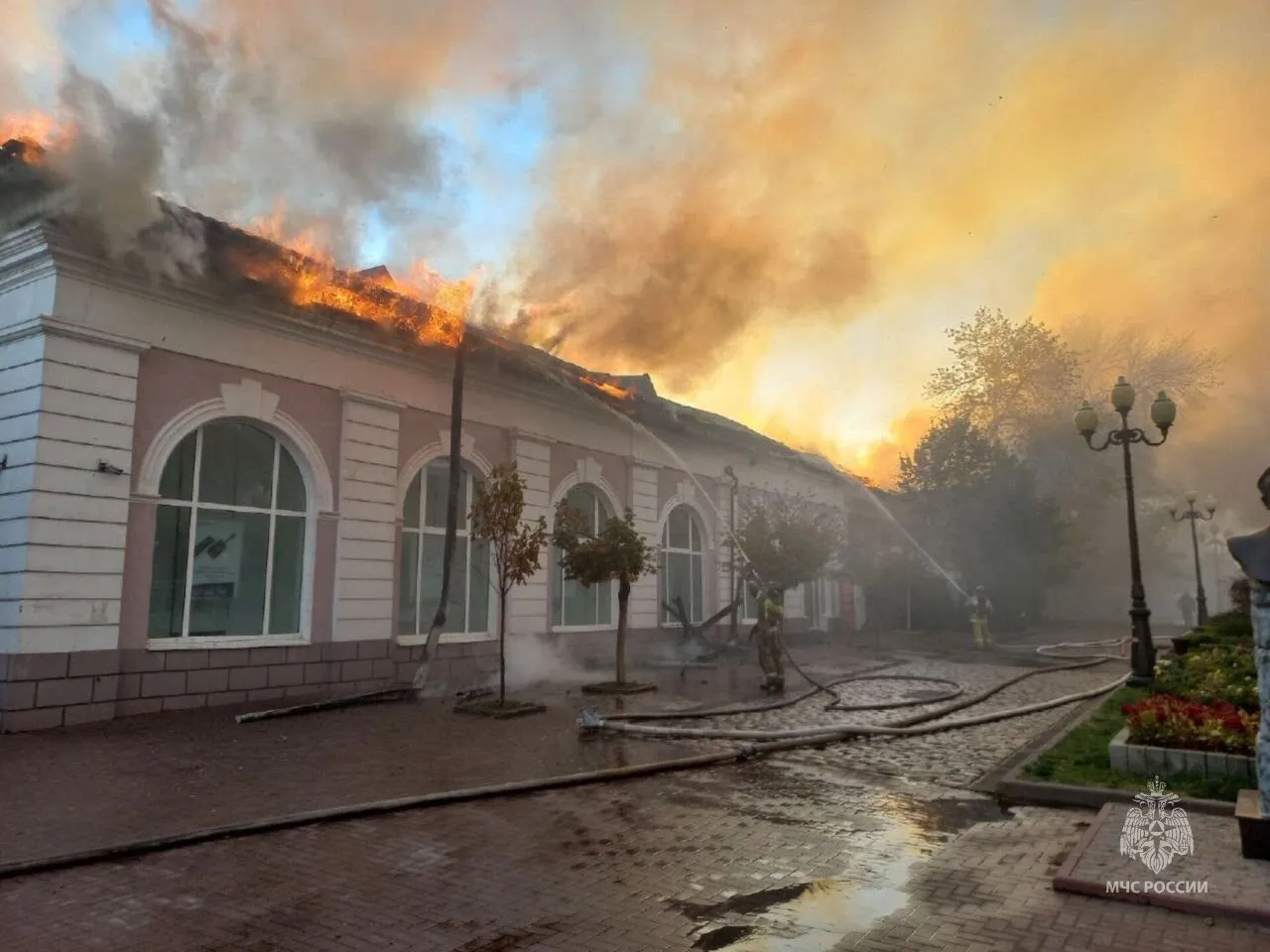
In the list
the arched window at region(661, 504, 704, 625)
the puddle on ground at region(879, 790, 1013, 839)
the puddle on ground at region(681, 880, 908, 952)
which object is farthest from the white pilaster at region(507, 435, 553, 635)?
the puddle on ground at region(681, 880, 908, 952)

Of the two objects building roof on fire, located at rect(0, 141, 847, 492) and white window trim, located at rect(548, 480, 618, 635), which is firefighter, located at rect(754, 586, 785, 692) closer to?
white window trim, located at rect(548, 480, 618, 635)

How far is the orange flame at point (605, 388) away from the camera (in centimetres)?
2005

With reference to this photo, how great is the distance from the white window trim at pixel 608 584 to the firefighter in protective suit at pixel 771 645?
584 centimetres

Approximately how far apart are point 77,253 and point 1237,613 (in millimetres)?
26354

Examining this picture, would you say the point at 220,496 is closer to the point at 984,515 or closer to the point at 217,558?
the point at 217,558

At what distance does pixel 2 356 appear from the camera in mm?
11750

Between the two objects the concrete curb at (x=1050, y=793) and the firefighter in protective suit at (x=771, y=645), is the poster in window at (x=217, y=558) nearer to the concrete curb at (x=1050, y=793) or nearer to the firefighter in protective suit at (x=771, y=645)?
the firefighter in protective suit at (x=771, y=645)

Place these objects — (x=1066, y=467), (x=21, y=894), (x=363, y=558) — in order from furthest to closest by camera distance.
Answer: (x=1066, y=467) → (x=363, y=558) → (x=21, y=894)

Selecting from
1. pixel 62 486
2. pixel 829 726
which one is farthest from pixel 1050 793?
pixel 62 486

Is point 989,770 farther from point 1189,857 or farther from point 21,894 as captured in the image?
point 21,894

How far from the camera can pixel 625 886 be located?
17.3ft

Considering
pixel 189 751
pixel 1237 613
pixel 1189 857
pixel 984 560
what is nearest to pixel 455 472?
pixel 189 751

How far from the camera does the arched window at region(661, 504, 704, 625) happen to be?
78.7 feet

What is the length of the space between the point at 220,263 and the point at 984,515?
103ft
